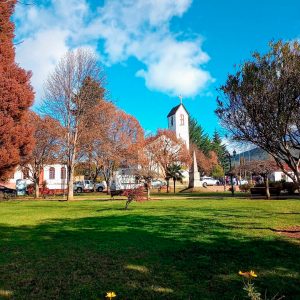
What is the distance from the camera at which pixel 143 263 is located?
6383 mm

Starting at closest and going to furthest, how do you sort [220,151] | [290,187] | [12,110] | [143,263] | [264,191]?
[143,263], [12,110], [264,191], [290,187], [220,151]

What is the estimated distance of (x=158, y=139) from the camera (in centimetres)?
5662

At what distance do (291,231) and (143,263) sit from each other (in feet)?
17.5

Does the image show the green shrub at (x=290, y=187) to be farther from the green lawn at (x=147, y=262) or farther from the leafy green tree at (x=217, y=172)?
the leafy green tree at (x=217, y=172)

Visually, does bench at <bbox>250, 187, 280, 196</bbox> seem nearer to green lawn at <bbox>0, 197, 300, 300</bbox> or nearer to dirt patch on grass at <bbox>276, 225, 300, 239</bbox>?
dirt patch on grass at <bbox>276, 225, 300, 239</bbox>

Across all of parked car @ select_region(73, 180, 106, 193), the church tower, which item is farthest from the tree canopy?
the church tower

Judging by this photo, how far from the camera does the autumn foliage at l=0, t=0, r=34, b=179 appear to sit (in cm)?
2191

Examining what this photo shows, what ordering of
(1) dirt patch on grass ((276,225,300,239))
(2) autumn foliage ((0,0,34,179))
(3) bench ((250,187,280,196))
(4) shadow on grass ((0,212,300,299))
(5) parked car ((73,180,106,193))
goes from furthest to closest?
(5) parked car ((73,180,106,193)), (3) bench ((250,187,280,196)), (2) autumn foliage ((0,0,34,179)), (1) dirt patch on grass ((276,225,300,239)), (4) shadow on grass ((0,212,300,299))

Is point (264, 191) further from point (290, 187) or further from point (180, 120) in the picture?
point (180, 120)

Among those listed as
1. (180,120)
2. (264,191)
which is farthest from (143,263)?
(180,120)

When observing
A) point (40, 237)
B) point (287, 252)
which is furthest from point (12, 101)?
point (287, 252)

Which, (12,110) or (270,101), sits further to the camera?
(12,110)

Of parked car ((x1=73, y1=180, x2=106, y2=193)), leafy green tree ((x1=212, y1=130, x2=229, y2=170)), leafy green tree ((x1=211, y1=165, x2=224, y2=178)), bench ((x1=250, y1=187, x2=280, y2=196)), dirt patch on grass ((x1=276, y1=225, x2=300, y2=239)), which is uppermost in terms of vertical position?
leafy green tree ((x1=212, y1=130, x2=229, y2=170))

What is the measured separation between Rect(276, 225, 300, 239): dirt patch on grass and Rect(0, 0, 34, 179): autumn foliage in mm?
16976
